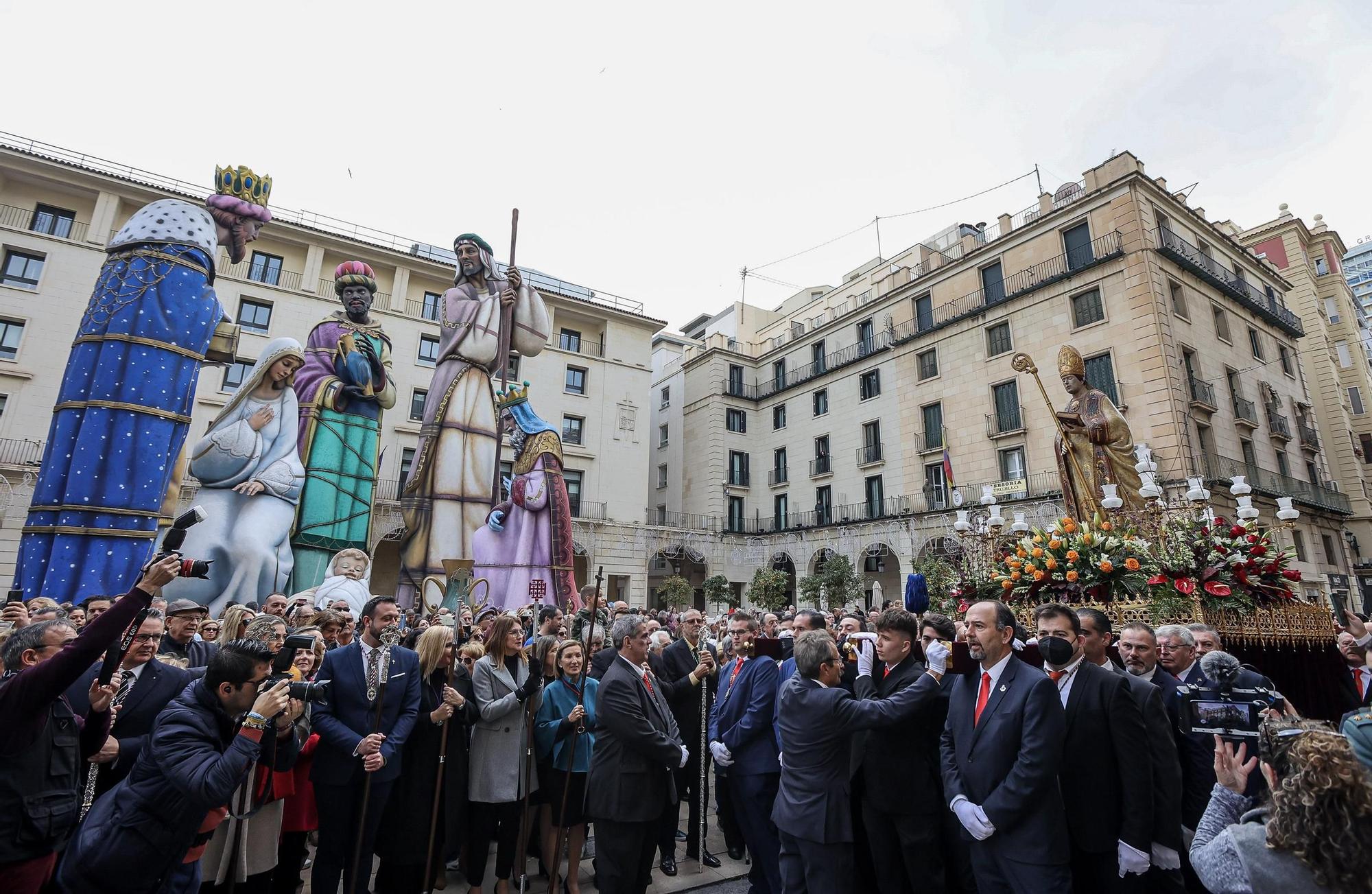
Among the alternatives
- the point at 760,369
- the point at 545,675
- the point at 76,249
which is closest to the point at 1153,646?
the point at 545,675

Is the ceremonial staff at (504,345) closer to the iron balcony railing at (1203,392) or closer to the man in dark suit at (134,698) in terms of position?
the man in dark suit at (134,698)

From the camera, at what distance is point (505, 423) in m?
15.4

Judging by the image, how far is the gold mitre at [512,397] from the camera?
14.9 m

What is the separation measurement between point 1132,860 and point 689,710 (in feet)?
12.3

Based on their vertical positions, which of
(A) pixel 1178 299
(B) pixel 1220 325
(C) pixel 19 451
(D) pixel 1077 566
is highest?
(A) pixel 1178 299

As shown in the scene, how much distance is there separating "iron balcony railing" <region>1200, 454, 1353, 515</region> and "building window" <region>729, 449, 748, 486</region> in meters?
18.4

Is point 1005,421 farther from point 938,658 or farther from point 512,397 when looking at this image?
point 938,658

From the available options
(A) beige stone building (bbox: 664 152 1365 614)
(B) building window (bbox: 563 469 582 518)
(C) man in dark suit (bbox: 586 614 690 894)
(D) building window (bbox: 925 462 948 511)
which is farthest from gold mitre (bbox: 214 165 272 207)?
(D) building window (bbox: 925 462 948 511)

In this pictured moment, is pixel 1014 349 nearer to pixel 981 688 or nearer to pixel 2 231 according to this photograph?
pixel 981 688

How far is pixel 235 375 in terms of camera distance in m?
23.6

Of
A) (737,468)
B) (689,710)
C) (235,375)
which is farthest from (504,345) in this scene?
(737,468)

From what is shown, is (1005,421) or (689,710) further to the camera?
(1005,421)

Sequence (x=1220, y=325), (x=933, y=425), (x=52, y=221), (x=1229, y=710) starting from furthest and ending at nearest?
(x=933, y=425) < (x=1220, y=325) < (x=52, y=221) < (x=1229, y=710)

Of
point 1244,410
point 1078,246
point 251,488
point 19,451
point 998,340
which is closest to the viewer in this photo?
point 251,488
